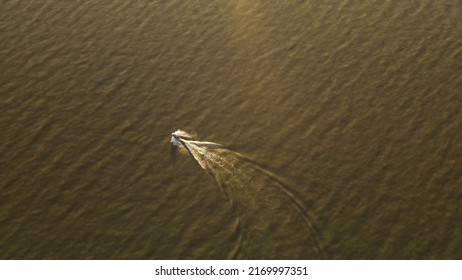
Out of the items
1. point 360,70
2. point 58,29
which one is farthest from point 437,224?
point 58,29

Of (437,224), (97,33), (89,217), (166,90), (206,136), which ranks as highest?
(97,33)

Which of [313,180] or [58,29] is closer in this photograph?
[313,180]

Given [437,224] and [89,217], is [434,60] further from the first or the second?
[89,217]

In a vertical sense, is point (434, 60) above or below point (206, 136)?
above

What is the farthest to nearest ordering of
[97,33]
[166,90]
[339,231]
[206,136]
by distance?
[97,33] → [166,90] → [206,136] → [339,231]
